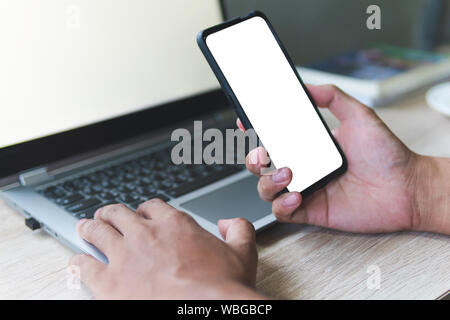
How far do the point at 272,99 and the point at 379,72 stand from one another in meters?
0.51

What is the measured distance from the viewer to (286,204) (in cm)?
48

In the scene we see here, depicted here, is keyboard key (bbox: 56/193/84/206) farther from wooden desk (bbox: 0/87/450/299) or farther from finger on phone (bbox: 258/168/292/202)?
finger on phone (bbox: 258/168/292/202)

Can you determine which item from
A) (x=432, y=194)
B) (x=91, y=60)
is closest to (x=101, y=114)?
(x=91, y=60)

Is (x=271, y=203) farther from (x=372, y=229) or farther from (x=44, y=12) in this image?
(x=44, y=12)

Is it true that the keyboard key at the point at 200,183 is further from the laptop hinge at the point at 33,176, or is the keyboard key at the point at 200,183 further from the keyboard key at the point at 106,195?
the laptop hinge at the point at 33,176

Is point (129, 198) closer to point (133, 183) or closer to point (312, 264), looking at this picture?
point (133, 183)

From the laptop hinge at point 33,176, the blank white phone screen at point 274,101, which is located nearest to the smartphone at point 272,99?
the blank white phone screen at point 274,101

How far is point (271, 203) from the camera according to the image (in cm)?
55

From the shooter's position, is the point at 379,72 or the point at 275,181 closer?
the point at 275,181

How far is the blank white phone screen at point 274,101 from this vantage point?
484mm

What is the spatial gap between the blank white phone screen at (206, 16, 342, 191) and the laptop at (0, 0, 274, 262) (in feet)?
0.25

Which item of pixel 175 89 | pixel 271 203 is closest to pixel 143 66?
pixel 175 89
